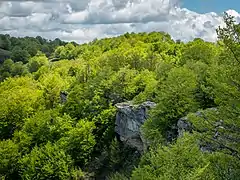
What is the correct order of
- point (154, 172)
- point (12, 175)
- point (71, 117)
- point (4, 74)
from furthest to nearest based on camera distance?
point (4, 74), point (71, 117), point (12, 175), point (154, 172)

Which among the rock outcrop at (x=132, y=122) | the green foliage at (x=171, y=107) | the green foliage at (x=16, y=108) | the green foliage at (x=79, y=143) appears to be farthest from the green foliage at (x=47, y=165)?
the green foliage at (x=16, y=108)

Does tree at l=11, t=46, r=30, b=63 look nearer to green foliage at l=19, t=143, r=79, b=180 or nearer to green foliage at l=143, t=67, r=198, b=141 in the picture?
green foliage at l=19, t=143, r=79, b=180

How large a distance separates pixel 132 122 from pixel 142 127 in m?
5.99

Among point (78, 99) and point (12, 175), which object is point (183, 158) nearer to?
point (12, 175)

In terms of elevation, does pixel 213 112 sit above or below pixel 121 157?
above

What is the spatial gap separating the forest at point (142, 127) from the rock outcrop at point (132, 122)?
50.4 inches

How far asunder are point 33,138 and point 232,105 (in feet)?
150

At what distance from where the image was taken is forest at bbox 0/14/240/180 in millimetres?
21828

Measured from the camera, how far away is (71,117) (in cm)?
6750

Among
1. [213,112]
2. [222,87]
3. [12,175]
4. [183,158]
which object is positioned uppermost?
[222,87]

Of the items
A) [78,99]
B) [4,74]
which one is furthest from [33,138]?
[4,74]

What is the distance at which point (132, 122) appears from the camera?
53.3 meters

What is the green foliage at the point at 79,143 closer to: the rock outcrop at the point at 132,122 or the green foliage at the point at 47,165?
the green foliage at the point at 47,165

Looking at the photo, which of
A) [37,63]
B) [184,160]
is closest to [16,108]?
[184,160]
